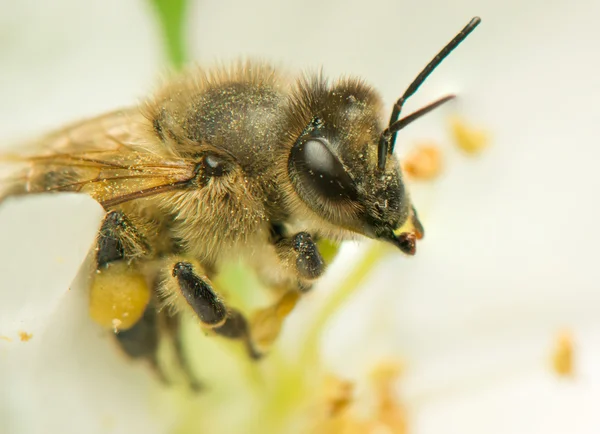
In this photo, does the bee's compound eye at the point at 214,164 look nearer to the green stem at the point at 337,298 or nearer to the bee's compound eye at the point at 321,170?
the bee's compound eye at the point at 321,170

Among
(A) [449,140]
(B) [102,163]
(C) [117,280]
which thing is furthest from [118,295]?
(A) [449,140]

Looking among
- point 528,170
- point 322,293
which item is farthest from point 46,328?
point 528,170

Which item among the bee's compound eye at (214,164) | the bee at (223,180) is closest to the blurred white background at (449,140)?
the bee at (223,180)

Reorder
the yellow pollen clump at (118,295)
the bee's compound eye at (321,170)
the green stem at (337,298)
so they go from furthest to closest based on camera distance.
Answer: the green stem at (337,298), the yellow pollen clump at (118,295), the bee's compound eye at (321,170)

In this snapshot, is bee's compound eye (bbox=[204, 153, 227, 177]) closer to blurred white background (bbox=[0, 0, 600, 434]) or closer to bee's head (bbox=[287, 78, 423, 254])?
bee's head (bbox=[287, 78, 423, 254])

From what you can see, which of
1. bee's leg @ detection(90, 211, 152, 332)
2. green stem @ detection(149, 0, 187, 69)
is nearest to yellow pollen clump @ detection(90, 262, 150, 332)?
bee's leg @ detection(90, 211, 152, 332)

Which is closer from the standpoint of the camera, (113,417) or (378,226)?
(378,226)

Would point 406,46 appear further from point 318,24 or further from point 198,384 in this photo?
point 198,384
